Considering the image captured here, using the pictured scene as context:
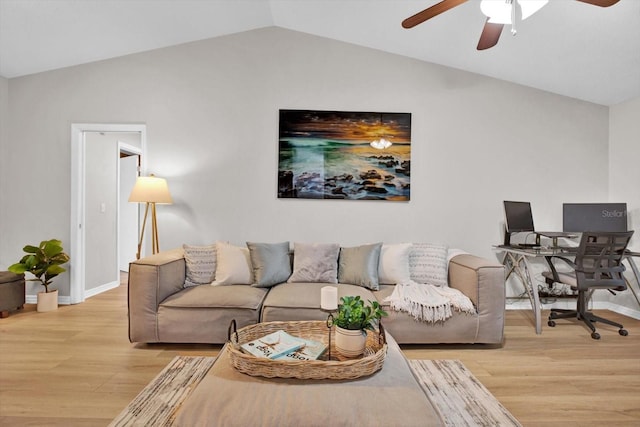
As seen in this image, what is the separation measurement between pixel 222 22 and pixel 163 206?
6.58 ft

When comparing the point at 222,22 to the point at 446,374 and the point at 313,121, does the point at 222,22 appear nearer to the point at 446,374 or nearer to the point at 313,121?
the point at 313,121

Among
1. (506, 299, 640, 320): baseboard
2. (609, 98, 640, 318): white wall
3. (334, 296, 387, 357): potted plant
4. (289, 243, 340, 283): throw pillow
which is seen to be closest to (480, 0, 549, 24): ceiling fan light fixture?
(334, 296, 387, 357): potted plant

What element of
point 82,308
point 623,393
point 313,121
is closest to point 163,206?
point 82,308

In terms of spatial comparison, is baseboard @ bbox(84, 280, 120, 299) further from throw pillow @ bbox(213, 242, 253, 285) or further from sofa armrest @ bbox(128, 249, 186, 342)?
throw pillow @ bbox(213, 242, 253, 285)

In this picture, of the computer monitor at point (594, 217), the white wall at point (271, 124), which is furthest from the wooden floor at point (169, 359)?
the white wall at point (271, 124)

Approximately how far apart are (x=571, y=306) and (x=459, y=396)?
110 inches

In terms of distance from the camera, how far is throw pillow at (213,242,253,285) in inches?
130

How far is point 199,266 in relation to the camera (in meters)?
3.34

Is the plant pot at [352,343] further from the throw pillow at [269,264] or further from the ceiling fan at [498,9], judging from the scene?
the ceiling fan at [498,9]

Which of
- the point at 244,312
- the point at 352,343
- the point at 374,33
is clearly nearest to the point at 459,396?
the point at 352,343

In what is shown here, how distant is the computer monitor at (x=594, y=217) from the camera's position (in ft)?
12.1

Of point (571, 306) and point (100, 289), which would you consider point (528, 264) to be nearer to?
point (571, 306)

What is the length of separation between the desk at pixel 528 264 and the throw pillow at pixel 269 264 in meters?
2.20

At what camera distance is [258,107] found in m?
3.94
